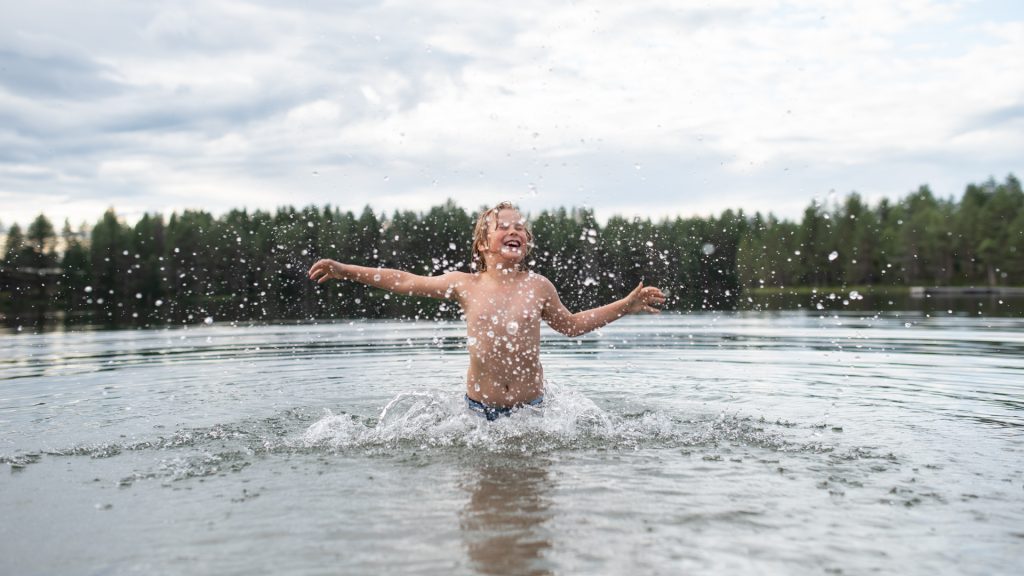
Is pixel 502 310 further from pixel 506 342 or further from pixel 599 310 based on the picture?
pixel 599 310

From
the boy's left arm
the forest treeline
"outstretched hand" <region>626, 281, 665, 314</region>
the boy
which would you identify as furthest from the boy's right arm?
the forest treeline

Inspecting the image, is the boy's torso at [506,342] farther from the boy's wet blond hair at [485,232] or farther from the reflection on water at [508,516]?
the reflection on water at [508,516]

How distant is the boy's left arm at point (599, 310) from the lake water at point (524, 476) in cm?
78

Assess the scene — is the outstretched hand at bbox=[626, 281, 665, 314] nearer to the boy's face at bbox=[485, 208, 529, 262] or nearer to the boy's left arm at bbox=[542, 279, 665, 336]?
the boy's left arm at bbox=[542, 279, 665, 336]

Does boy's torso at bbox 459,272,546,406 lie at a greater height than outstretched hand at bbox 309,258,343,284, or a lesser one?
lesser

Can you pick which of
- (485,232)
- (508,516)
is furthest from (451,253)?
(508,516)

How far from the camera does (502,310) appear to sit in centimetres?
737

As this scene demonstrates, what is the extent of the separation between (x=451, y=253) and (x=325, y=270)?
68383 mm

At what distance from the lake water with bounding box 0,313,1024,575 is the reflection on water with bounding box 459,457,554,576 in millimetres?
18

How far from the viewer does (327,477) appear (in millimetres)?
5395

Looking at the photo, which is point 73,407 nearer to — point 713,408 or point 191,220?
point 713,408

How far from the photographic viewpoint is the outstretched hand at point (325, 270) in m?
7.22

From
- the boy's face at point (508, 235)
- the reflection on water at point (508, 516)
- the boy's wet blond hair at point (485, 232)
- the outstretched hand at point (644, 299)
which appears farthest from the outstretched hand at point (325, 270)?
the outstretched hand at point (644, 299)

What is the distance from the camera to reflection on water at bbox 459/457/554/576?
12.0 feet
